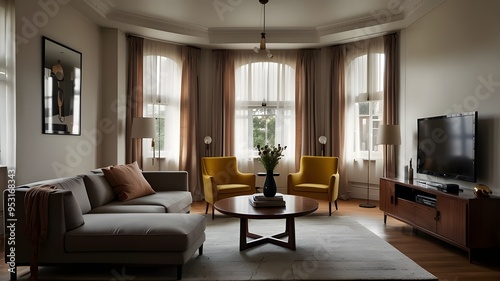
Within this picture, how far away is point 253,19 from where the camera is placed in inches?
217

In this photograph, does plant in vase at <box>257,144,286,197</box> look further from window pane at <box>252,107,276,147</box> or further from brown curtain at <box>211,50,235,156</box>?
window pane at <box>252,107,276,147</box>

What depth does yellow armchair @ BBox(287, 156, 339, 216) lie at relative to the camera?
5027 mm

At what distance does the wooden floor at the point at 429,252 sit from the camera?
2.85 m

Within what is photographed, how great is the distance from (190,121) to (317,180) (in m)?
2.61

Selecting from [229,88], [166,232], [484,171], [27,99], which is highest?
[229,88]

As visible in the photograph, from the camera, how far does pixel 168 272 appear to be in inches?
→ 110

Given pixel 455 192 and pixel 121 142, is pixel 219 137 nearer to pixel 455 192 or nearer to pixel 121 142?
pixel 121 142

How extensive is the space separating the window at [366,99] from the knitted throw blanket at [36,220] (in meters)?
5.03

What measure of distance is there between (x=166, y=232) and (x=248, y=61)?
467cm

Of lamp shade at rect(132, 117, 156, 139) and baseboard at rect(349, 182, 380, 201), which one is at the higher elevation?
lamp shade at rect(132, 117, 156, 139)

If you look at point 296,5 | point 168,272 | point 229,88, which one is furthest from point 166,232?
point 229,88

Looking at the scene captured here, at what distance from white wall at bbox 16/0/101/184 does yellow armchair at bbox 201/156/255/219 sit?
5.91 ft

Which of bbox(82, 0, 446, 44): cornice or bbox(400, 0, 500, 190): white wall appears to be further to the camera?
bbox(82, 0, 446, 44): cornice

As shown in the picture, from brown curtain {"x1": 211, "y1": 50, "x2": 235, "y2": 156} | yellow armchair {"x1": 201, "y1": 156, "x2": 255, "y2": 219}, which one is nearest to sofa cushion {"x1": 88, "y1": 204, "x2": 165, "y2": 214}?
yellow armchair {"x1": 201, "y1": 156, "x2": 255, "y2": 219}
